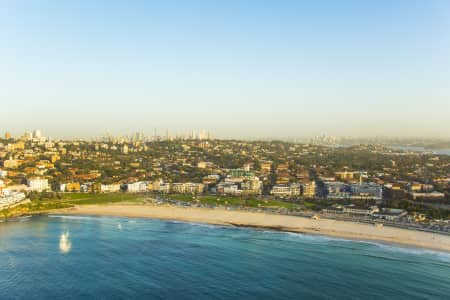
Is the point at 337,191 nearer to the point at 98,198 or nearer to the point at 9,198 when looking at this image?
the point at 98,198

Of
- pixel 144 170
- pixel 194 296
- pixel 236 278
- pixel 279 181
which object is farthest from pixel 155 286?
pixel 144 170

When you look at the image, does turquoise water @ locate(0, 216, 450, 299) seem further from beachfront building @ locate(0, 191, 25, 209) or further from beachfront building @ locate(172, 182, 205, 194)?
beachfront building @ locate(172, 182, 205, 194)

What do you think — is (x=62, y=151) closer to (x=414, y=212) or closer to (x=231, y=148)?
(x=231, y=148)

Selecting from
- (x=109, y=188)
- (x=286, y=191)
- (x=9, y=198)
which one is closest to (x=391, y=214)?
(x=286, y=191)

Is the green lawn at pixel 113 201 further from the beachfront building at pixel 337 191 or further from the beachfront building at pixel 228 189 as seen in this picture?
the beachfront building at pixel 337 191

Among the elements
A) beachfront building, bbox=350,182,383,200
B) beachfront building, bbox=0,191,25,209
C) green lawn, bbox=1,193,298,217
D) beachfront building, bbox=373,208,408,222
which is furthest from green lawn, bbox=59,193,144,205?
beachfront building, bbox=373,208,408,222
